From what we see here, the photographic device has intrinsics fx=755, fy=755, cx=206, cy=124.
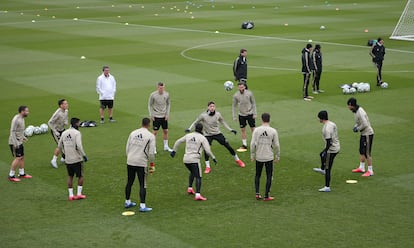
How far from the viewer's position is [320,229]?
1750 centimetres

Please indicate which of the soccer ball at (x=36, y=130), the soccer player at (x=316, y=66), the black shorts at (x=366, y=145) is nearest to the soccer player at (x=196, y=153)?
the black shorts at (x=366, y=145)

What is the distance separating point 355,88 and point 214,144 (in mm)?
10677

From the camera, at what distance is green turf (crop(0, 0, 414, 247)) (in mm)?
17625

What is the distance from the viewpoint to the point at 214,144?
26.0 m

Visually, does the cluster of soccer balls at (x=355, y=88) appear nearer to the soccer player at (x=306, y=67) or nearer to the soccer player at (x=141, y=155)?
the soccer player at (x=306, y=67)

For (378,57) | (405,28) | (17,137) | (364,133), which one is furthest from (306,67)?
(405,28)

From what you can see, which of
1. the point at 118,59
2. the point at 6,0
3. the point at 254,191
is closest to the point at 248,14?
the point at 118,59

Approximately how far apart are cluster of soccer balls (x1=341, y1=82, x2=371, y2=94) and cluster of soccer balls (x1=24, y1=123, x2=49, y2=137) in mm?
13675

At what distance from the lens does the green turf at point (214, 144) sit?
17.6 meters

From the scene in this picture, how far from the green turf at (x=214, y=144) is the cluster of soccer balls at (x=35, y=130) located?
72 centimetres

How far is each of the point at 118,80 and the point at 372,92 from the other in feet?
41.6

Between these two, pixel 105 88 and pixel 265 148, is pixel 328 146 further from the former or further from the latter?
pixel 105 88

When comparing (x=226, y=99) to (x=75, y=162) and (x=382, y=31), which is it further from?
(x=382, y=31)

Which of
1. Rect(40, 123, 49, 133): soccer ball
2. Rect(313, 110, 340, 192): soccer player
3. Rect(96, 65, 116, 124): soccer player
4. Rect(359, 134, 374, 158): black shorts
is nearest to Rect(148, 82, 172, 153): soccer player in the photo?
Rect(96, 65, 116, 124): soccer player
